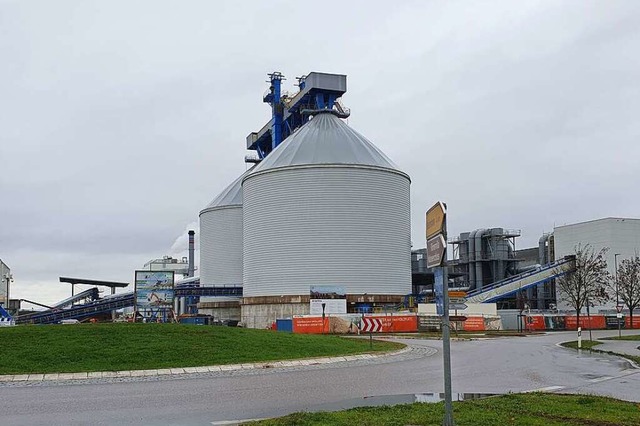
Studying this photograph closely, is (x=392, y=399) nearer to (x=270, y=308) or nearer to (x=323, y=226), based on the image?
(x=323, y=226)

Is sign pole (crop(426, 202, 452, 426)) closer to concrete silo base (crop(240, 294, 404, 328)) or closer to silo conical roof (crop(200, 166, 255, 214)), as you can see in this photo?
Answer: concrete silo base (crop(240, 294, 404, 328))

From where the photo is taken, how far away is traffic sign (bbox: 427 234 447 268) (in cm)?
995

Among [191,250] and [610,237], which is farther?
[191,250]

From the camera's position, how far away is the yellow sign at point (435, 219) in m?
10.1

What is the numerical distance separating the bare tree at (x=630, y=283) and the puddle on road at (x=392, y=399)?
64536mm

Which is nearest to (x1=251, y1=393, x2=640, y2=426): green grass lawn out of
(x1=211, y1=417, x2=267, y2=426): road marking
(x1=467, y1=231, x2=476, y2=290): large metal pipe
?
(x1=211, y1=417, x2=267, y2=426): road marking

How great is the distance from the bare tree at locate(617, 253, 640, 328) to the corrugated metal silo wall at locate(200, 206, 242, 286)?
140 feet

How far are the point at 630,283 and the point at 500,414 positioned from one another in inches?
2774

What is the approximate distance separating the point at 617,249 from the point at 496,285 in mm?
15094

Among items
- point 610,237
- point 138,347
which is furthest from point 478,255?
point 138,347

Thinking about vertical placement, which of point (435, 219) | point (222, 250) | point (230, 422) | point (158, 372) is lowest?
point (158, 372)

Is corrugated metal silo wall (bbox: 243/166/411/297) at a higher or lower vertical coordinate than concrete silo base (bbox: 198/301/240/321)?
higher

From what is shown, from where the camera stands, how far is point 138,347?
24.7 metres

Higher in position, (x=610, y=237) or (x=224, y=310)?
(x=610, y=237)
